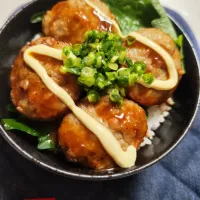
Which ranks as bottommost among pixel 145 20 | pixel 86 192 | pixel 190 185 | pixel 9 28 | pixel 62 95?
pixel 190 185

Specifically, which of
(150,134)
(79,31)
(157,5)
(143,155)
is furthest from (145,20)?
(143,155)

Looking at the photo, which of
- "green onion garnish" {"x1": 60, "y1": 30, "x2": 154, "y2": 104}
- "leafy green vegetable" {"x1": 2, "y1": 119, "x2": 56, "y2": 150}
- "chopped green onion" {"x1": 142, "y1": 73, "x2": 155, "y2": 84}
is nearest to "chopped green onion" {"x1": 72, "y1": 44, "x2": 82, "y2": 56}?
"green onion garnish" {"x1": 60, "y1": 30, "x2": 154, "y2": 104}

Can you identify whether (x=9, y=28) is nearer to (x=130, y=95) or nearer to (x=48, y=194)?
(x=130, y=95)

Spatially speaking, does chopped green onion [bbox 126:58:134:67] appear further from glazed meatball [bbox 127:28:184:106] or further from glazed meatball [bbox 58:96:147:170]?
glazed meatball [bbox 58:96:147:170]

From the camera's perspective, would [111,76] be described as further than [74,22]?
No

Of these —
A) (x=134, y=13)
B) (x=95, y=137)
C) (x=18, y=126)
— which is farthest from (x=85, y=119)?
(x=134, y=13)

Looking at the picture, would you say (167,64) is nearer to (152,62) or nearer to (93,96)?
(152,62)
